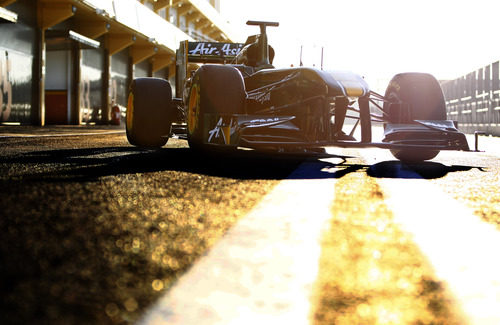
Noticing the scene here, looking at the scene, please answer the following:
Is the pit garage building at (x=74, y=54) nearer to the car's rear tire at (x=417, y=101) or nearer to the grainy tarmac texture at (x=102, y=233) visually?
the car's rear tire at (x=417, y=101)

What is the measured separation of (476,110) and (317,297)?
82.3 feet

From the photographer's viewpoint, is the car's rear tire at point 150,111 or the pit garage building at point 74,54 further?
→ the pit garage building at point 74,54

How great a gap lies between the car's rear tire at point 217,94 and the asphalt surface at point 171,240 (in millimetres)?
1278

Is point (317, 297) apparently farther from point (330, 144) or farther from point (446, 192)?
point (330, 144)

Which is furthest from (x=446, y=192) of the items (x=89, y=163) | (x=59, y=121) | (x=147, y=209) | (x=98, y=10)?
(x=59, y=121)

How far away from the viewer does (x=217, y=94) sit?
16.2 feet

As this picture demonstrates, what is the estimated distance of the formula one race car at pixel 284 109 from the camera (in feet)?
15.9

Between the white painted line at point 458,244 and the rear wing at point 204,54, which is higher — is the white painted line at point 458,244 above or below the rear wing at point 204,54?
below

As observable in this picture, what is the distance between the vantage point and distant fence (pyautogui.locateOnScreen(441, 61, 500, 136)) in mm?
21625

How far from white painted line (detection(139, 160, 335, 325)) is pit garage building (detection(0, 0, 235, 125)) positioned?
15053mm

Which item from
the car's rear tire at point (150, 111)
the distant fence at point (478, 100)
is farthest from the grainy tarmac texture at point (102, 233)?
the distant fence at point (478, 100)

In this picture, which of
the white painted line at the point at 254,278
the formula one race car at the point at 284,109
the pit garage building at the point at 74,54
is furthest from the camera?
the pit garage building at the point at 74,54

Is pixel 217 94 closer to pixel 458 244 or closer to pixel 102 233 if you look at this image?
pixel 102 233

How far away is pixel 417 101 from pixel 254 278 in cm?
480
